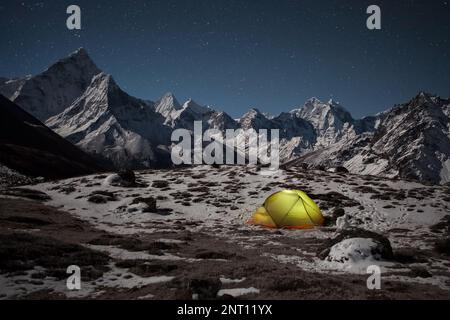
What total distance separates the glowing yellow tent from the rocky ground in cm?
192

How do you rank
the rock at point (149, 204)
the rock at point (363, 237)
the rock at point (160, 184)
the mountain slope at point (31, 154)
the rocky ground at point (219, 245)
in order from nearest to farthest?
1. the rocky ground at point (219, 245)
2. the rock at point (363, 237)
3. the rock at point (149, 204)
4. the rock at point (160, 184)
5. the mountain slope at point (31, 154)

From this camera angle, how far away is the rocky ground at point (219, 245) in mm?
10992

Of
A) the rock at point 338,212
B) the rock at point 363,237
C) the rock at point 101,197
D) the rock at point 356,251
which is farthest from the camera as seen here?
the rock at point 101,197

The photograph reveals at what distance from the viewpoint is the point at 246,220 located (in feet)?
118

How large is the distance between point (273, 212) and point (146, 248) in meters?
17.1

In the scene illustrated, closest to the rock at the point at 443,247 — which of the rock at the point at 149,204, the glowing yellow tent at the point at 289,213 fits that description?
the glowing yellow tent at the point at 289,213

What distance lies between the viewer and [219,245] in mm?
21719

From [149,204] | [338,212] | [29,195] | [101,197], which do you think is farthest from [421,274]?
[29,195]

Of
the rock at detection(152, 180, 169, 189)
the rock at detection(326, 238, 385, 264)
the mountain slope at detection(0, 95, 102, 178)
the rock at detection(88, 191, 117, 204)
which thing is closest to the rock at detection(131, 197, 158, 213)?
the rock at detection(88, 191, 117, 204)

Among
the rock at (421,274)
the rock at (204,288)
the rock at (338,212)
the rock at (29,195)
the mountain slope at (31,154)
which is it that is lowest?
the rock at (338,212)

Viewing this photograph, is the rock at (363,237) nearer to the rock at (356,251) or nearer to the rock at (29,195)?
the rock at (356,251)

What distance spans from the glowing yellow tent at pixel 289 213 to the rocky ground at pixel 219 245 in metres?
1.92

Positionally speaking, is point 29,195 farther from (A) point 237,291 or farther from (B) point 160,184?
(A) point 237,291
